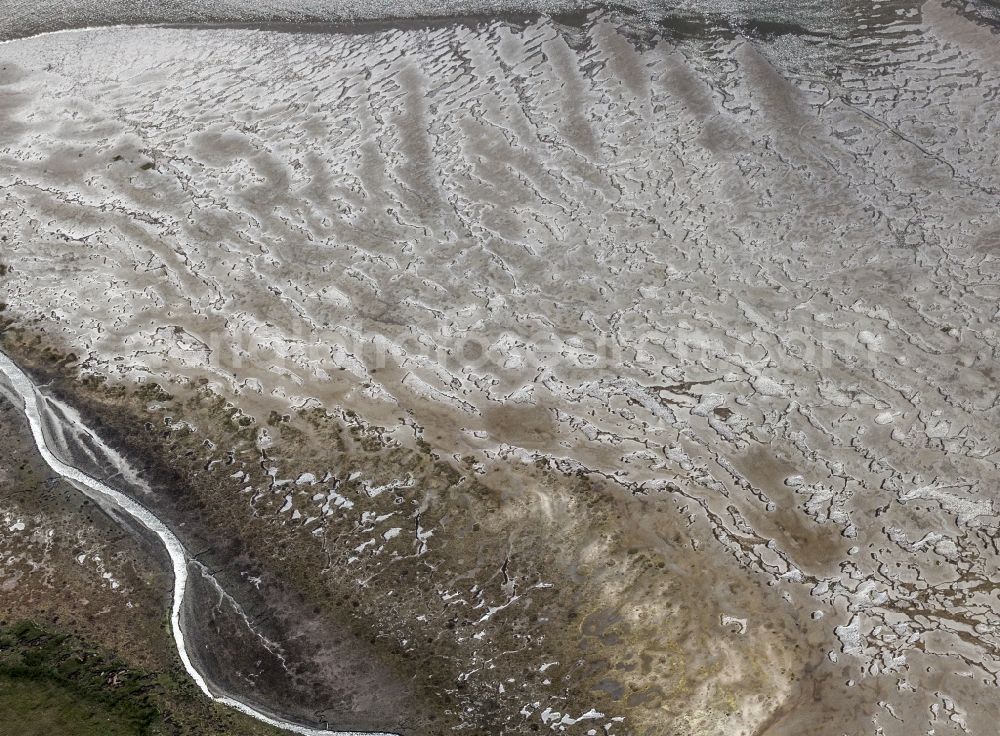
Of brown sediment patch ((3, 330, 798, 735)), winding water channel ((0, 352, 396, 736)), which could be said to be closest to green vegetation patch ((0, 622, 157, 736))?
winding water channel ((0, 352, 396, 736))

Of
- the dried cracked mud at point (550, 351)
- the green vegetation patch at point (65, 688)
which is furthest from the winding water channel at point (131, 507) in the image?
the green vegetation patch at point (65, 688)

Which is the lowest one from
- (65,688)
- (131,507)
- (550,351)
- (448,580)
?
(65,688)

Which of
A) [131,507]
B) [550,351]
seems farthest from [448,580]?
[131,507]

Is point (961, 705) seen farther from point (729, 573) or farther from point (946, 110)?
point (946, 110)

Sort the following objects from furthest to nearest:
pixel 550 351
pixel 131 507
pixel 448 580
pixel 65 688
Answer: pixel 550 351 → pixel 131 507 → pixel 448 580 → pixel 65 688

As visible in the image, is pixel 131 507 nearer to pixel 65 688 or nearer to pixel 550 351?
pixel 65 688

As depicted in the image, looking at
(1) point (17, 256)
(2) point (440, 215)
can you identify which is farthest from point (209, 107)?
(2) point (440, 215)

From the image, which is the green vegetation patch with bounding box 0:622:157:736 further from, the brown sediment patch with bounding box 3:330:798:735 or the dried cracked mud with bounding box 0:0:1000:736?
the brown sediment patch with bounding box 3:330:798:735
